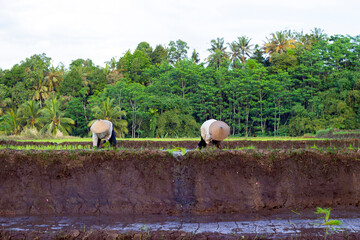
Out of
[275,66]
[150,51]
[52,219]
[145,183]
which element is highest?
[150,51]

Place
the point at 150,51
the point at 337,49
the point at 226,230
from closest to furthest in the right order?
the point at 226,230 < the point at 337,49 < the point at 150,51

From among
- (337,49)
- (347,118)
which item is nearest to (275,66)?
(337,49)

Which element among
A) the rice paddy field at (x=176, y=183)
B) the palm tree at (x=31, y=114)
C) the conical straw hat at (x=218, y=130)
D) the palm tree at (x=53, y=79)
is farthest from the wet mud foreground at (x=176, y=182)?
the palm tree at (x=53, y=79)

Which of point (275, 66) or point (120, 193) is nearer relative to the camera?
point (120, 193)

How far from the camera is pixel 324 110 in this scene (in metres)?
44.3

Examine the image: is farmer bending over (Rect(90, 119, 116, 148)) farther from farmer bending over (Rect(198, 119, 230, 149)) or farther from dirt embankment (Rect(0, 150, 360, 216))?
farmer bending over (Rect(198, 119, 230, 149))

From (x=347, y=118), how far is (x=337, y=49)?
32.3 feet

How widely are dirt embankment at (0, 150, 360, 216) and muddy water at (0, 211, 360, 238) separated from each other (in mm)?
420

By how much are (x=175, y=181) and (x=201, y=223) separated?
127cm

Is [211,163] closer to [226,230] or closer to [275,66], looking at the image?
[226,230]

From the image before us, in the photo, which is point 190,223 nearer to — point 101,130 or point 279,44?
point 101,130

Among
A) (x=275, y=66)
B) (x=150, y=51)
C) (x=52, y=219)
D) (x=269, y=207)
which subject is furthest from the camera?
(x=150, y=51)

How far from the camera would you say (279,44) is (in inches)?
2318

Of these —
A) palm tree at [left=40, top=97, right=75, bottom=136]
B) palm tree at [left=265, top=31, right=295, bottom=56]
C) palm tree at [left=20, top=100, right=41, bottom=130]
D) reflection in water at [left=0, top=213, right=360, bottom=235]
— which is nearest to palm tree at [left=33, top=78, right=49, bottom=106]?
palm tree at [left=20, top=100, right=41, bottom=130]
